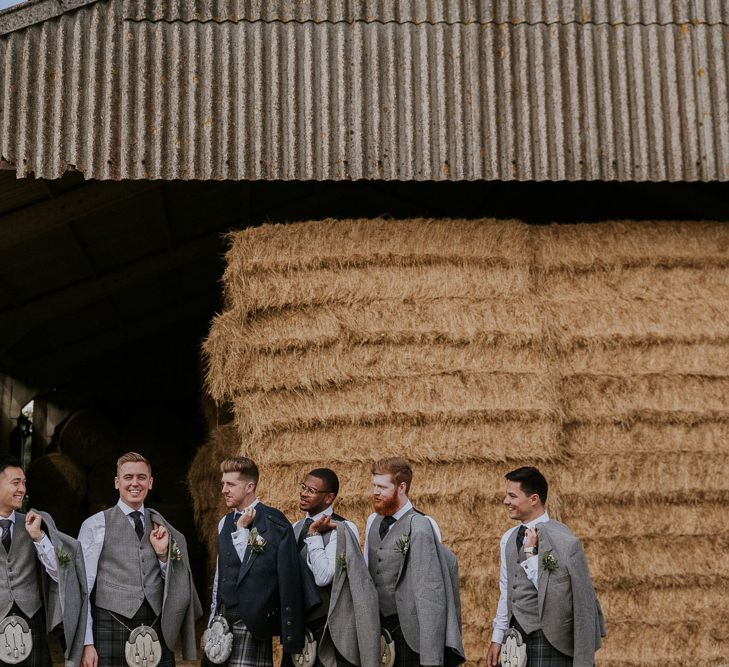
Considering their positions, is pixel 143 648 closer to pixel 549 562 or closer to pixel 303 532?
pixel 303 532

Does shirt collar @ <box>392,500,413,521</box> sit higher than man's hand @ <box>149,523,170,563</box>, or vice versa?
shirt collar @ <box>392,500,413,521</box>

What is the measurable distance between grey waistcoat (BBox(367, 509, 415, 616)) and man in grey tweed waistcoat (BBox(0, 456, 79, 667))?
6.03ft

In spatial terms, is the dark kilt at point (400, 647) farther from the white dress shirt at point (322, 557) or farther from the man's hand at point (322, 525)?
the man's hand at point (322, 525)

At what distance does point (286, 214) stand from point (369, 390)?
15.2ft

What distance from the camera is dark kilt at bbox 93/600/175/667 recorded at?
20.5 feet

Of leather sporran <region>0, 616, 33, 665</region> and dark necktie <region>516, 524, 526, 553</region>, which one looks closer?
leather sporran <region>0, 616, 33, 665</region>

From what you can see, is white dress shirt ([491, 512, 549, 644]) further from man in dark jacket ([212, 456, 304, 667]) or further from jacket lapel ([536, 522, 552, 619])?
man in dark jacket ([212, 456, 304, 667])

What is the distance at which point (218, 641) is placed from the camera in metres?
6.17

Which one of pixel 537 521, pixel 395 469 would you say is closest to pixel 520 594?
pixel 537 521

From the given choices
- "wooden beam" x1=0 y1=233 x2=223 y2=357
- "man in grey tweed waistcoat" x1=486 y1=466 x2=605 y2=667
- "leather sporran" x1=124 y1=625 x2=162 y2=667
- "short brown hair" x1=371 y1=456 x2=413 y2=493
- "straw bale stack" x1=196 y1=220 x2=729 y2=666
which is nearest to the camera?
"man in grey tweed waistcoat" x1=486 y1=466 x2=605 y2=667

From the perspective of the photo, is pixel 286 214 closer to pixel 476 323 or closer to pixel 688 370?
pixel 476 323

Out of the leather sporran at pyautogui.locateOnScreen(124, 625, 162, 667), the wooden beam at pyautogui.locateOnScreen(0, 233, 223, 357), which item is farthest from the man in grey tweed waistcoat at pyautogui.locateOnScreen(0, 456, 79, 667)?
the wooden beam at pyautogui.locateOnScreen(0, 233, 223, 357)

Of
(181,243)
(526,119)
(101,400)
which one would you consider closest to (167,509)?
(101,400)

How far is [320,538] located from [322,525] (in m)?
0.08
